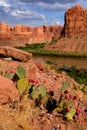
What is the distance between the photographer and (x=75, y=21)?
521 ft

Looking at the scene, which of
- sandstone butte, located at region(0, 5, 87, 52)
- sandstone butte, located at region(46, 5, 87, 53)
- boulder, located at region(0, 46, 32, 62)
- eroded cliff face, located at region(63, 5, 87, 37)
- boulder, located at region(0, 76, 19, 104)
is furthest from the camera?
eroded cliff face, located at region(63, 5, 87, 37)

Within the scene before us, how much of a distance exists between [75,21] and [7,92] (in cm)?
15116

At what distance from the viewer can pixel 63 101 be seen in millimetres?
10961

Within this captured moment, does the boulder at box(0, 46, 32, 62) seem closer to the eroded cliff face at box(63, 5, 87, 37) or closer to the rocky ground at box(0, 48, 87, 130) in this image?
the rocky ground at box(0, 48, 87, 130)

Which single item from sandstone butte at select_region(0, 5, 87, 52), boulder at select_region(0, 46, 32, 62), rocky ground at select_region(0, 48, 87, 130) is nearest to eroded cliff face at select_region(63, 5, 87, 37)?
sandstone butte at select_region(0, 5, 87, 52)

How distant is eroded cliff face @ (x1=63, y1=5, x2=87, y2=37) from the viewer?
6082 inches

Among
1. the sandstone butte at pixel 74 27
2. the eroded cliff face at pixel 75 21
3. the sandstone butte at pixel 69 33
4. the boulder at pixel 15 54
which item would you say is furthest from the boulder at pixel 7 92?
the eroded cliff face at pixel 75 21

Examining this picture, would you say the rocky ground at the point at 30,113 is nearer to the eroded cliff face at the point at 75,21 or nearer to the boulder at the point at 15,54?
the boulder at the point at 15,54

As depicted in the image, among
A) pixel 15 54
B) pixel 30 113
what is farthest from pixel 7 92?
pixel 15 54

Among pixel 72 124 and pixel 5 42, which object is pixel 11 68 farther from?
pixel 5 42

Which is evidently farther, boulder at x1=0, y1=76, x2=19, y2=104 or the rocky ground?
boulder at x1=0, y1=76, x2=19, y2=104

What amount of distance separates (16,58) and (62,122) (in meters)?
6.95

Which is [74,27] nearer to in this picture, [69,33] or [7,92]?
[69,33]

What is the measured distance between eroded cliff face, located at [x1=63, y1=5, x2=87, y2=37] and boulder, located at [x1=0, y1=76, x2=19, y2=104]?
144 m
